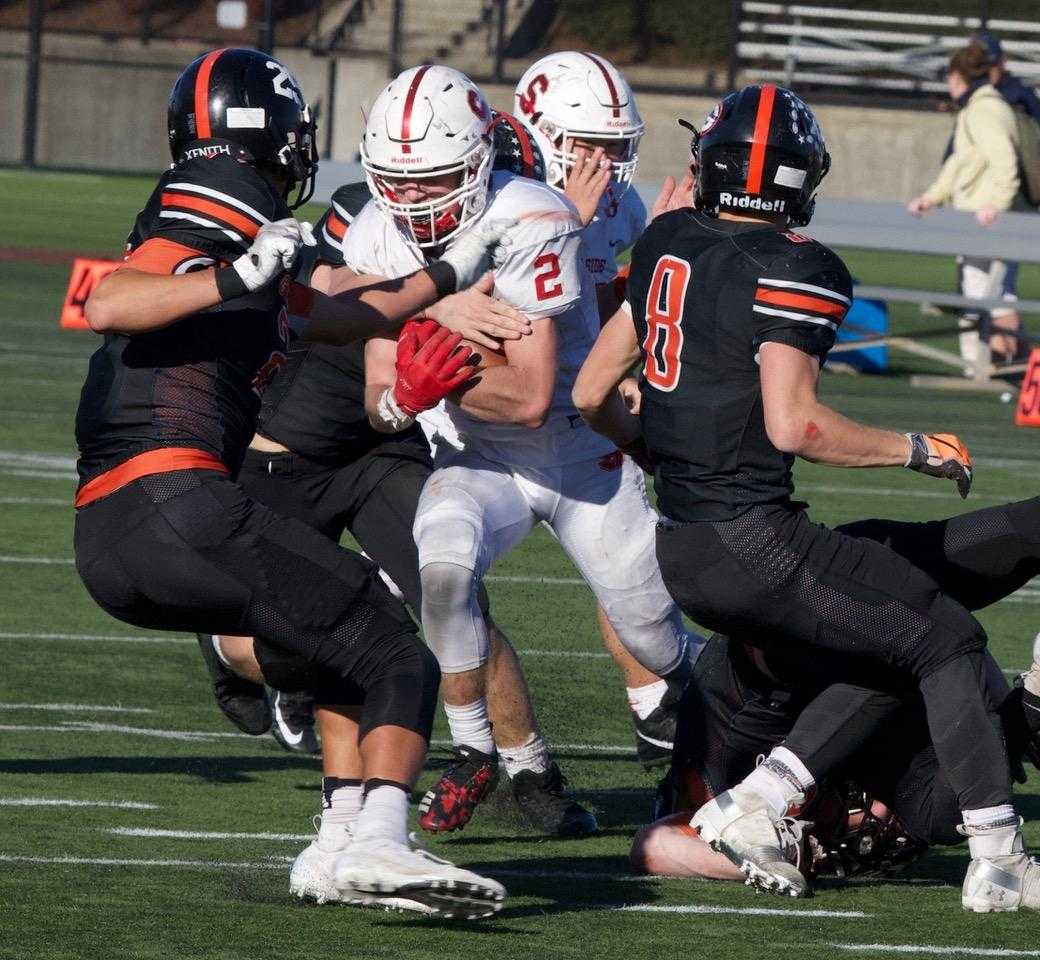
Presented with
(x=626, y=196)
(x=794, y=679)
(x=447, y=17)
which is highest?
(x=626, y=196)

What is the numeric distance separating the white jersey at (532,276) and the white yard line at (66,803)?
1.17m

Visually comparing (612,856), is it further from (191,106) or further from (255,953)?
(191,106)

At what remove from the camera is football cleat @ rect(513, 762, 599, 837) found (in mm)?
5156

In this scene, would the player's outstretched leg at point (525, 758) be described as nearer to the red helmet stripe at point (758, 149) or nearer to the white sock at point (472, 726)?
the white sock at point (472, 726)

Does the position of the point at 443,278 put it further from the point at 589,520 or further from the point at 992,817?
the point at 992,817

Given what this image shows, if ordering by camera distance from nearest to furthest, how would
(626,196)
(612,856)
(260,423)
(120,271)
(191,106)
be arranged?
(120,271)
(191,106)
(612,856)
(260,423)
(626,196)

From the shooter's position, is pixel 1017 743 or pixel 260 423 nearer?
pixel 1017 743

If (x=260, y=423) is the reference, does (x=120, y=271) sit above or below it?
above

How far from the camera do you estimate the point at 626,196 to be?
637cm

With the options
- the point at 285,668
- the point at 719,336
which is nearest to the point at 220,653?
the point at 285,668

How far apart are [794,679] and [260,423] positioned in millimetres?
1674

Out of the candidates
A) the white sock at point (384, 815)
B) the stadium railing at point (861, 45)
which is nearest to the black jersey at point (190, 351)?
the white sock at point (384, 815)

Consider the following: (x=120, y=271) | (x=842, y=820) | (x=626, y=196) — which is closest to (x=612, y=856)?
(x=842, y=820)

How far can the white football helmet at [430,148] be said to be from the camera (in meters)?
5.07
